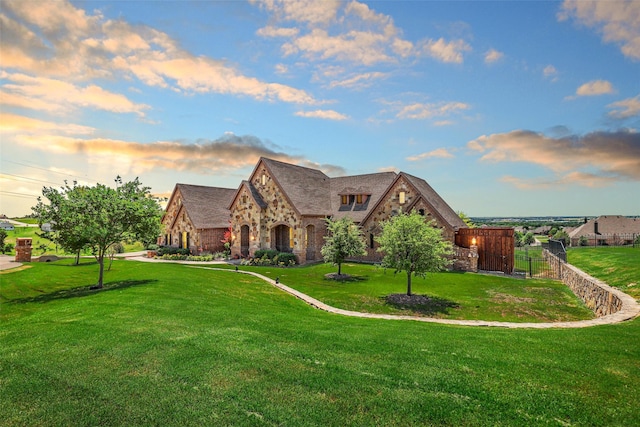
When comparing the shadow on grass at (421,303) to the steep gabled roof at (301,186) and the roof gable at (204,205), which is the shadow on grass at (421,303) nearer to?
the steep gabled roof at (301,186)

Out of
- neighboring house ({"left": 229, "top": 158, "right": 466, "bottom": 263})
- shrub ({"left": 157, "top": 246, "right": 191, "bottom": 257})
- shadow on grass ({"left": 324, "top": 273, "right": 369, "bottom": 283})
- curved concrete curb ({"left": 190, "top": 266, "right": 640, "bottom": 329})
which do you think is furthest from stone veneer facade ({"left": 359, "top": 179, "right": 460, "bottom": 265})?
shrub ({"left": 157, "top": 246, "right": 191, "bottom": 257})

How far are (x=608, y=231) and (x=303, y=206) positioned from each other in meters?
77.7

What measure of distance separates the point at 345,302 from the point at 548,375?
12.2 metres

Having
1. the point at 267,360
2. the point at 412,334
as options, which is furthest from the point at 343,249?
the point at 267,360

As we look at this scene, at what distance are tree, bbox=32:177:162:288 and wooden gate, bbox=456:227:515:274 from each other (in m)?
26.9

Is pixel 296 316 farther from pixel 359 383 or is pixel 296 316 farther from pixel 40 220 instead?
pixel 40 220

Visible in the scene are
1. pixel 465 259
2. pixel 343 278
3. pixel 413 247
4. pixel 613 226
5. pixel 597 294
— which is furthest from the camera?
pixel 613 226

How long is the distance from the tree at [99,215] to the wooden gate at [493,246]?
88.3ft

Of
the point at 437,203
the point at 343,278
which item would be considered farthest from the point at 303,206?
the point at 437,203

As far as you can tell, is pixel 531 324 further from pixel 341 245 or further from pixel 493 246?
pixel 493 246

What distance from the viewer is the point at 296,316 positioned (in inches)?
559

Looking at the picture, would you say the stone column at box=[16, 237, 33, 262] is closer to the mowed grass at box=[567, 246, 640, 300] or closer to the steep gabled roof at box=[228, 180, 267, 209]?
the steep gabled roof at box=[228, 180, 267, 209]

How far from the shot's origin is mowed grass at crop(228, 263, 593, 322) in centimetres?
1697

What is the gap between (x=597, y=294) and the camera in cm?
1739
